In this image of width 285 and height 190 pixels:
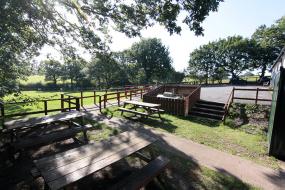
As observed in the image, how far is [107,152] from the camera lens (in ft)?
10.8

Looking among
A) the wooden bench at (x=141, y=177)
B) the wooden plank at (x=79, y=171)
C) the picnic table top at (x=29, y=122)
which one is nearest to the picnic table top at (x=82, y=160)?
the wooden plank at (x=79, y=171)

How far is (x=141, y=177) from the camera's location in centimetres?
317

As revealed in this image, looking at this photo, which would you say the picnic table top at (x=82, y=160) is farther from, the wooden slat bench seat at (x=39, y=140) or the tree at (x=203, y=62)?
the tree at (x=203, y=62)

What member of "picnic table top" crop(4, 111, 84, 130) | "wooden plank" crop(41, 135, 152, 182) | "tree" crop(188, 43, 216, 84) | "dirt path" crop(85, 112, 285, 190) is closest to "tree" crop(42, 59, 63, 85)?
"tree" crop(188, 43, 216, 84)

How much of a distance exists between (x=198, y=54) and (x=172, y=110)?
39370 mm

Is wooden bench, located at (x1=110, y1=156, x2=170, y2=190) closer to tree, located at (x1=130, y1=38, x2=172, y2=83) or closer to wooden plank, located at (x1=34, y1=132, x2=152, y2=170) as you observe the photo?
wooden plank, located at (x1=34, y1=132, x2=152, y2=170)

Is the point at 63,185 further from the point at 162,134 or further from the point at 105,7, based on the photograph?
the point at 105,7

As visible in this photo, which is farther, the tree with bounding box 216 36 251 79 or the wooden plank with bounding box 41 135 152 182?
the tree with bounding box 216 36 251 79

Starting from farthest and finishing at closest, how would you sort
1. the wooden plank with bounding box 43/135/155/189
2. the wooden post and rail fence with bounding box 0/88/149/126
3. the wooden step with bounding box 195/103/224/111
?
the wooden step with bounding box 195/103/224/111
the wooden post and rail fence with bounding box 0/88/149/126
the wooden plank with bounding box 43/135/155/189

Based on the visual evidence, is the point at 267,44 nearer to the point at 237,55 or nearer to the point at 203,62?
the point at 237,55

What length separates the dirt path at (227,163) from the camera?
407 cm

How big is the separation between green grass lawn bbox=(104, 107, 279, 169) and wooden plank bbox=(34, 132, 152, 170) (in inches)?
130

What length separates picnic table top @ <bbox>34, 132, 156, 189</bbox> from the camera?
2.51m

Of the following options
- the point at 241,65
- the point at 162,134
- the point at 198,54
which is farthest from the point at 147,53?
the point at 162,134
